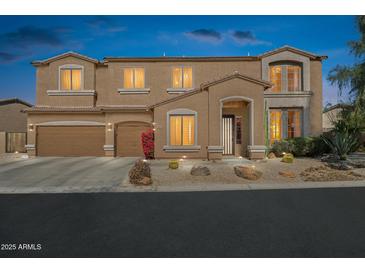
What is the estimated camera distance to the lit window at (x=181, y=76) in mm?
17312

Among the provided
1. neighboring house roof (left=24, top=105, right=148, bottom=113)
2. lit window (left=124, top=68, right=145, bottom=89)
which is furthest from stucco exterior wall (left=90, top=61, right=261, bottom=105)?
neighboring house roof (left=24, top=105, right=148, bottom=113)

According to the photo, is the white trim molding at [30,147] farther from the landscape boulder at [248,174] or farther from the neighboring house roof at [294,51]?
the neighboring house roof at [294,51]

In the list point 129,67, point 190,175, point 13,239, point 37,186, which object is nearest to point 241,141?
point 190,175

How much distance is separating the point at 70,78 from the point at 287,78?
701 inches

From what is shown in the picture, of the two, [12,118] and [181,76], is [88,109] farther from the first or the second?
[12,118]

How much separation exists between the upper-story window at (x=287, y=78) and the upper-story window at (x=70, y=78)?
1589cm

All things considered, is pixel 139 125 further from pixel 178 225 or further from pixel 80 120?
pixel 178 225

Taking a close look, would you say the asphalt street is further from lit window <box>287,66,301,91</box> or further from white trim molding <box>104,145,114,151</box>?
lit window <box>287,66,301,91</box>

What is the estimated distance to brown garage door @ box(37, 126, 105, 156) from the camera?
53.4 feet

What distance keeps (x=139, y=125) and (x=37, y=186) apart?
9154mm

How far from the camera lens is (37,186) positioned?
7793 mm

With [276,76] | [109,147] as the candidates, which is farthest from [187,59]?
[109,147]

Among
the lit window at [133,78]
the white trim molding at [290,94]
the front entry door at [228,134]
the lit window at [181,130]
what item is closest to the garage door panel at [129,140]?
the lit window at [181,130]

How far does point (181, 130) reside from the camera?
13.9 m
